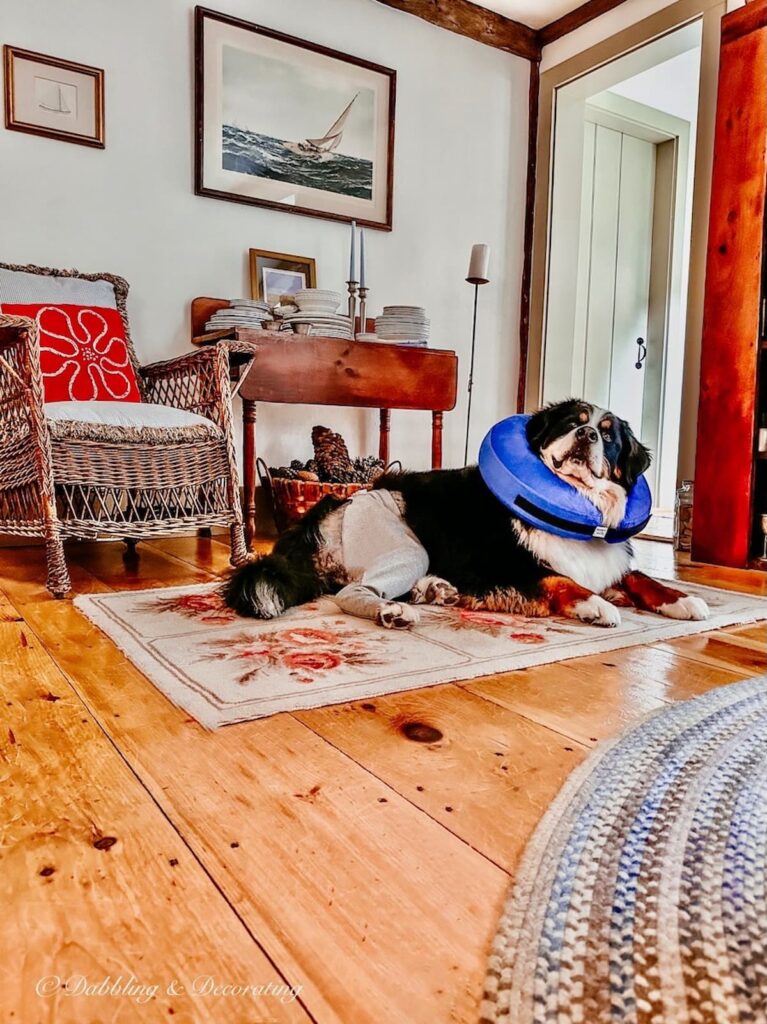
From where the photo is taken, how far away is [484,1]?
3.73m

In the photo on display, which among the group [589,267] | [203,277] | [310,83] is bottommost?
[203,277]

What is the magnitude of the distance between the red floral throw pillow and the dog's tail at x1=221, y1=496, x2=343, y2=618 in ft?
3.58

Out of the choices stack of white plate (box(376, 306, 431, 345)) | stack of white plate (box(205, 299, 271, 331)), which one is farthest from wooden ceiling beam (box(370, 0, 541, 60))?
stack of white plate (box(205, 299, 271, 331))

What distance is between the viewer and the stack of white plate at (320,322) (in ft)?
9.45

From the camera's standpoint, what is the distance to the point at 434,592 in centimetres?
175

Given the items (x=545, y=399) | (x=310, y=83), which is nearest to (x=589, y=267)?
(x=545, y=399)

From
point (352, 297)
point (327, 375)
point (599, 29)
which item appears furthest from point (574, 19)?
point (327, 375)

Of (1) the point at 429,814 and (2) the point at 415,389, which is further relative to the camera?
(2) the point at 415,389

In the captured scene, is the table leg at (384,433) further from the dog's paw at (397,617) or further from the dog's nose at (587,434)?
the dog's paw at (397,617)

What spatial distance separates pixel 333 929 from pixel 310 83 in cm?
353

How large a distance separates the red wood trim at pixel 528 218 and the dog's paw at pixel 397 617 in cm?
279

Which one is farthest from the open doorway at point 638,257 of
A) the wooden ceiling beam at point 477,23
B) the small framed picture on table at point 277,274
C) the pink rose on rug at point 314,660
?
the pink rose on rug at point 314,660

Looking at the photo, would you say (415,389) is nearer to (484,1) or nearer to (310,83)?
(310,83)

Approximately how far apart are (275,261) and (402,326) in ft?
2.11
